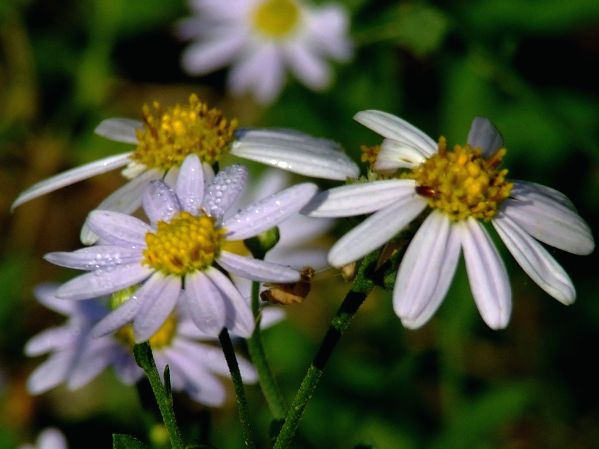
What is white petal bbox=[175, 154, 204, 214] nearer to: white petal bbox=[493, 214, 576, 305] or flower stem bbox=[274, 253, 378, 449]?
flower stem bbox=[274, 253, 378, 449]

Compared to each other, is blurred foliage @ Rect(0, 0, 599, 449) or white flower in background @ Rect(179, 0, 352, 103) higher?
white flower in background @ Rect(179, 0, 352, 103)

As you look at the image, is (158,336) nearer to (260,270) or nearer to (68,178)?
(68,178)

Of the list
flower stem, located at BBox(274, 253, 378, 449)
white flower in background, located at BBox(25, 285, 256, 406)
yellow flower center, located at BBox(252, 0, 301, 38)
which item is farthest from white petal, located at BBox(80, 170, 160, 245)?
yellow flower center, located at BBox(252, 0, 301, 38)

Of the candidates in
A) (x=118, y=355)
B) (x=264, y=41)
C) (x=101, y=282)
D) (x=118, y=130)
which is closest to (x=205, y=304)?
(x=101, y=282)

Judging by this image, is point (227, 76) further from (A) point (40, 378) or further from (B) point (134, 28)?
(A) point (40, 378)

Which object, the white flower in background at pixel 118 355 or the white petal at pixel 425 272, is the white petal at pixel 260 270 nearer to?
the white petal at pixel 425 272

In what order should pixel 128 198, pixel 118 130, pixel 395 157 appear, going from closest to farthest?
pixel 395 157 < pixel 128 198 < pixel 118 130
